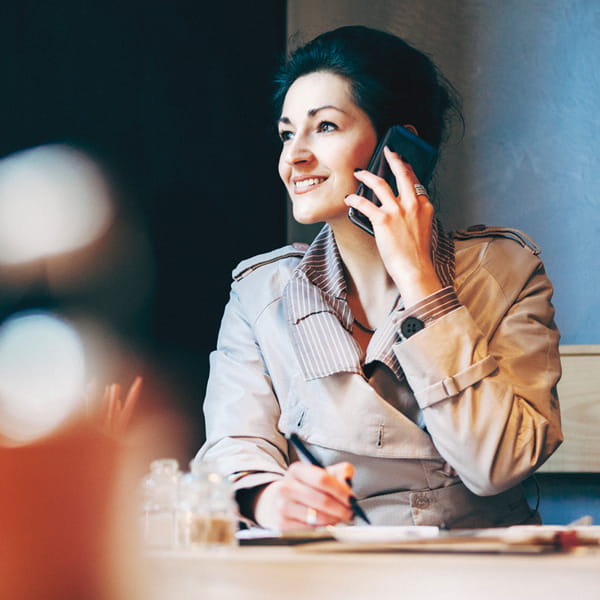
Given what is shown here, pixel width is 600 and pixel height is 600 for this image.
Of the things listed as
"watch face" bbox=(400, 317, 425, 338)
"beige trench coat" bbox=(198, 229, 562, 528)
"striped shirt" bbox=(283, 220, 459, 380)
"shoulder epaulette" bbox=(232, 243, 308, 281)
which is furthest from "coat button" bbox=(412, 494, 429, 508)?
"shoulder epaulette" bbox=(232, 243, 308, 281)

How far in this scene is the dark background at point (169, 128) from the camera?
1.41 m

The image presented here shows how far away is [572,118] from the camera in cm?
215

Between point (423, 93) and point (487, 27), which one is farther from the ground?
point (487, 27)

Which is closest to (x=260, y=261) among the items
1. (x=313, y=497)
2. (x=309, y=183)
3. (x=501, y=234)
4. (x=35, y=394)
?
(x=309, y=183)

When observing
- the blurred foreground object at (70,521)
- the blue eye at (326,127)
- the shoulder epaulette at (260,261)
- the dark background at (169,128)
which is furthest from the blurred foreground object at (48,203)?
the blurred foreground object at (70,521)

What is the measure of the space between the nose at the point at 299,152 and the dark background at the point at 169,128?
309 mm

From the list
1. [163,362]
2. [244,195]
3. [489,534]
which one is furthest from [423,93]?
[489,534]

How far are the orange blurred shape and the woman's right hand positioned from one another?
1.53ft

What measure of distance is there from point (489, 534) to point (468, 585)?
30 cm

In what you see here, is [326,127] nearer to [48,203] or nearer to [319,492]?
[48,203]

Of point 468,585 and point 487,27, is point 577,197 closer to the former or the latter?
point 487,27

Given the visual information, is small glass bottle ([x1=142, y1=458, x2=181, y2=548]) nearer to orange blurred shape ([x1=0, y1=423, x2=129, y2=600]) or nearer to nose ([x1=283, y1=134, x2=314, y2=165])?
orange blurred shape ([x1=0, y1=423, x2=129, y2=600])

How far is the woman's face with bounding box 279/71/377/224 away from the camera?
1.60 m

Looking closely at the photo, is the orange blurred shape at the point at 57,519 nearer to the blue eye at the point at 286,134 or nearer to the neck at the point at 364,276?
the neck at the point at 364,276
